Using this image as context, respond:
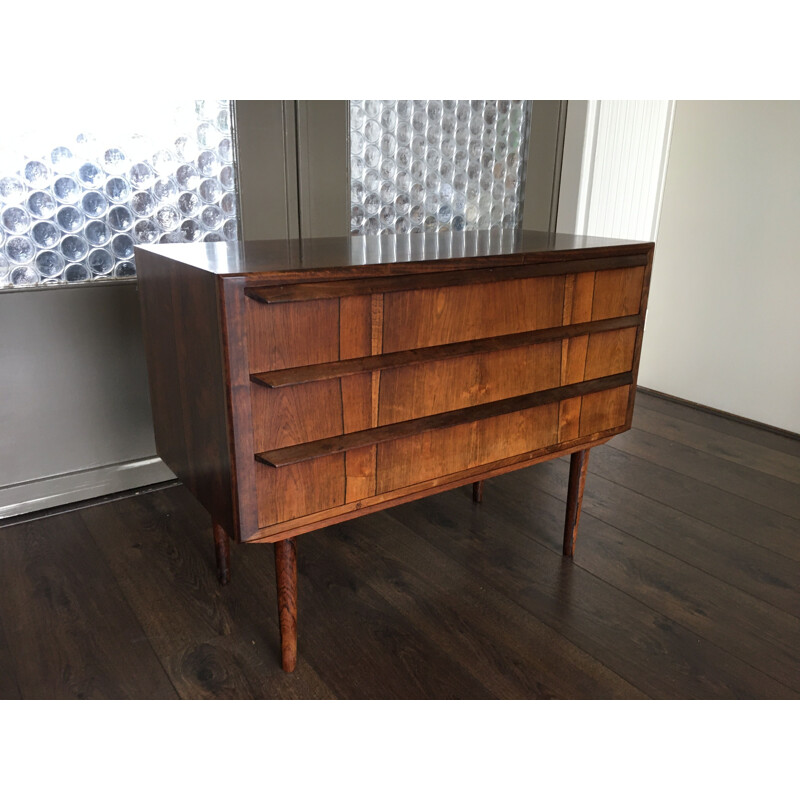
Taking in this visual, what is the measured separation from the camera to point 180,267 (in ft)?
4.07

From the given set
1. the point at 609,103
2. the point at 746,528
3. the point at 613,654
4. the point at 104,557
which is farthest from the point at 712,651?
the point at 609,103

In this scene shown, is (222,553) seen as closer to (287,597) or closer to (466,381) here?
(287,597)

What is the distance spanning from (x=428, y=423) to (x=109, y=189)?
120 cm

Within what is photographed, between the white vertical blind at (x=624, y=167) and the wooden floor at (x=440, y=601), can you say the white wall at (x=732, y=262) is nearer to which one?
the white vertical blind at (x=624, y=167)

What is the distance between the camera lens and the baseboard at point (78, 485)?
202 centimetres

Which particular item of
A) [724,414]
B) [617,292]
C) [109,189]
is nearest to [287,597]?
[617,292]

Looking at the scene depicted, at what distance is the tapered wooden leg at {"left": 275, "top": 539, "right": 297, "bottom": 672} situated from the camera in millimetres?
1363

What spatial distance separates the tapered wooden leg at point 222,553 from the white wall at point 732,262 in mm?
2286

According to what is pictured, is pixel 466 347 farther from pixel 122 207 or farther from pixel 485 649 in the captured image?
pixel 122 207

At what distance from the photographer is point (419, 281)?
4.17ft

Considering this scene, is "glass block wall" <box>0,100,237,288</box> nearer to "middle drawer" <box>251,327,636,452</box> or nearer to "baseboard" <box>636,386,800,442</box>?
"middle drawer" <box>251,327,636,452</box>

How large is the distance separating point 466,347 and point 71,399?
1263mm

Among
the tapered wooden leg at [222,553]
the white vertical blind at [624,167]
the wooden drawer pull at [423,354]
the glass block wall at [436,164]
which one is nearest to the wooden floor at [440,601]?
the tapered wooden leg at [222,553]

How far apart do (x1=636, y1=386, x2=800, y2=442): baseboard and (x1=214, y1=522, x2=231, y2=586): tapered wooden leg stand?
2.23 m
